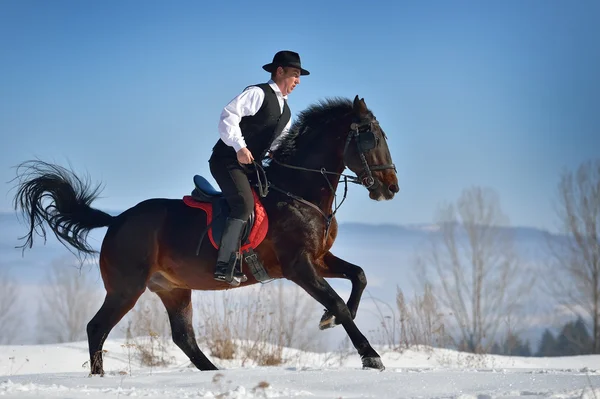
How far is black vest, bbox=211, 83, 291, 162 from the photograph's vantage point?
662 centimetres

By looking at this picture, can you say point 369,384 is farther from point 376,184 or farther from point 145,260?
point 145,260

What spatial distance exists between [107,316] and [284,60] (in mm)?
3103

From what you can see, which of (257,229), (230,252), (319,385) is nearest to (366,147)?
(257,229)

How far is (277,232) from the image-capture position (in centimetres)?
654

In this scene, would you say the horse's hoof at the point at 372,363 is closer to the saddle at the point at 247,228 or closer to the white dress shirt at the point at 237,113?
the saddle at the point at 247,228

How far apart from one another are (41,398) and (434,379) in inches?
106

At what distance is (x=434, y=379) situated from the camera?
16.7 feet

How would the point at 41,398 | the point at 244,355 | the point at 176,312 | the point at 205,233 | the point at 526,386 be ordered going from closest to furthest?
1. the point at 41,398
2. the point at 526,386
3. the point at 205,233
4. the point at 176,312
5. the point at 244,355

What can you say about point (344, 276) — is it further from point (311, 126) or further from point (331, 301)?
point (311, 126)

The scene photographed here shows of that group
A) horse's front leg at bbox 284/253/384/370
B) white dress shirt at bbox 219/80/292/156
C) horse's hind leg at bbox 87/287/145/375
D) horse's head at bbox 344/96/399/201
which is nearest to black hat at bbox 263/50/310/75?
white dress shirt at bbox 219/80/292/156

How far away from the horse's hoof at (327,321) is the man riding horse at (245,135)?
2.84 feet

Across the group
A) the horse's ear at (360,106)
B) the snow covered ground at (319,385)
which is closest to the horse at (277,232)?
the horse's ear at (360,106)

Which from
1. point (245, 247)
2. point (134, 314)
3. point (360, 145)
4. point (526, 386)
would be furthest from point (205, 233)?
point (134, 314)

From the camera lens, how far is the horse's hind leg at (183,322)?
7434mm
